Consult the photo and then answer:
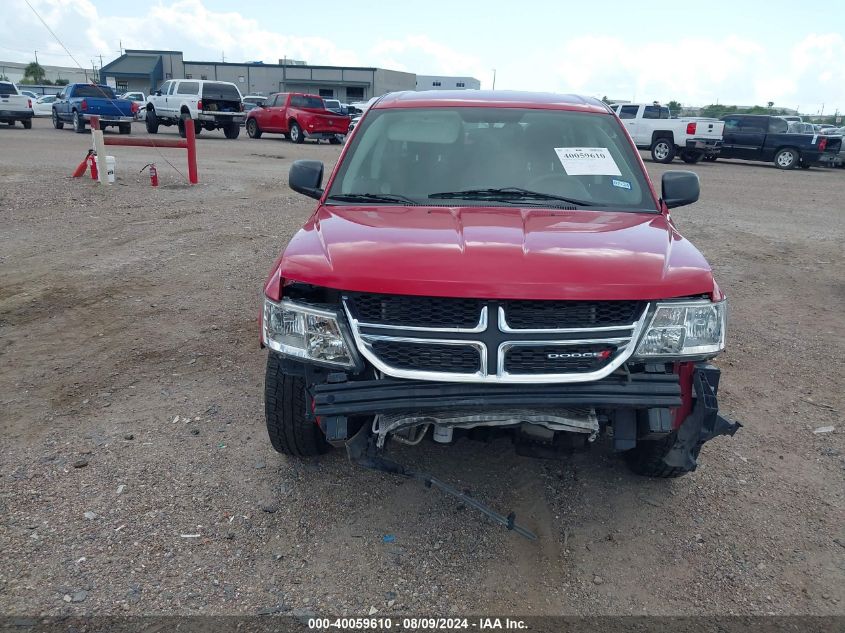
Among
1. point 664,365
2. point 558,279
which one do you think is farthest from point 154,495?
point 664,365

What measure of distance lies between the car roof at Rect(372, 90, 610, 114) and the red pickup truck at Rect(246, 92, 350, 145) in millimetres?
20636

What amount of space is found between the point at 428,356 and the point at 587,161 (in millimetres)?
1783

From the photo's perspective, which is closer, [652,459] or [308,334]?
[308,334]

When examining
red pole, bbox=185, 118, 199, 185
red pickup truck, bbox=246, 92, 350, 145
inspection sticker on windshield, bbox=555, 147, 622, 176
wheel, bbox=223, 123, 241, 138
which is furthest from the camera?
wheel, bbox=223, 123, 241, 138

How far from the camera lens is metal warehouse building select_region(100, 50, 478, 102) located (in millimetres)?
66000

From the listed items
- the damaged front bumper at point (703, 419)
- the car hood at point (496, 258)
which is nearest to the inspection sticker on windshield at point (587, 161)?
the car hood at point (496, 258)

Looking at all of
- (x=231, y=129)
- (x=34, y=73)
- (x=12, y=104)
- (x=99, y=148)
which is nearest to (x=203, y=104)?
Answer: (x=231, y=129)

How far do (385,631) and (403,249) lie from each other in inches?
57.8

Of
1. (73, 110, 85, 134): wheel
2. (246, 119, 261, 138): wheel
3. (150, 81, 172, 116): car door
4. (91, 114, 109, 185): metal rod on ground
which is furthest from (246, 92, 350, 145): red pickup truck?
(91, 114, 109, 185): metal rod on ground

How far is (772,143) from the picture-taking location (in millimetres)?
22609

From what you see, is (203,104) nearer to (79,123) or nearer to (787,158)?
(79,123)

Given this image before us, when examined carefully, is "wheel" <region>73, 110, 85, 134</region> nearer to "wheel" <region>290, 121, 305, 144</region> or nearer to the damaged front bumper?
"wheel" <region>290, 121, 305, 144</region>

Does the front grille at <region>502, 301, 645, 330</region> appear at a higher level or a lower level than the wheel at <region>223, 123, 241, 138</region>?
lower

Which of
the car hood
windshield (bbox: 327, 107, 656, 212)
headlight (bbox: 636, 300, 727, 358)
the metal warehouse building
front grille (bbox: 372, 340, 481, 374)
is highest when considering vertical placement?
the metal warehouse building
